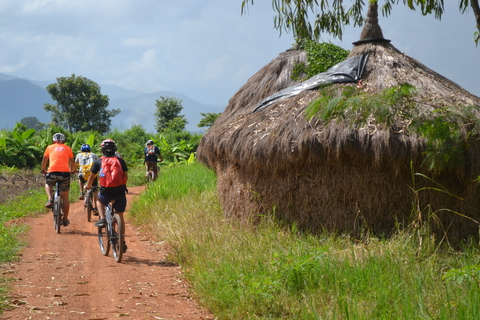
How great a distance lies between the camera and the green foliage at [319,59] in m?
10.6

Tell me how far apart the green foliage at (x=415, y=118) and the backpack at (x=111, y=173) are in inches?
112

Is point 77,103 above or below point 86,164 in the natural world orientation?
above

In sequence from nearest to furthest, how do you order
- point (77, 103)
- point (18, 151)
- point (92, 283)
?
point (92, 283) → point (18, 151) → point (77, 103)

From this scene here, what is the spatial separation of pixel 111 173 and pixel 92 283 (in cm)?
183

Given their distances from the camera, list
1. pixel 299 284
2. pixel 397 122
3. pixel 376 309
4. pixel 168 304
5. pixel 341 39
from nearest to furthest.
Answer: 1. pixel 376 309
2. pixel 299 284
3. pixel 168 304
4. pixel 397 122
5. pixel 341 39

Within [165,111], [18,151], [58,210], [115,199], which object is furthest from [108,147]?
[165,111]

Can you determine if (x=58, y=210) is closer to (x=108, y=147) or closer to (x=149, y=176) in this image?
(x=108, y=147)

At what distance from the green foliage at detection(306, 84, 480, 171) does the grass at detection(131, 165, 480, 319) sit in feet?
3.54

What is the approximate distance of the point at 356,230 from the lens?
7.04 meters

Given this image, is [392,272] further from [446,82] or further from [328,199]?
[446,82]

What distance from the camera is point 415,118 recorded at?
6.73 meters

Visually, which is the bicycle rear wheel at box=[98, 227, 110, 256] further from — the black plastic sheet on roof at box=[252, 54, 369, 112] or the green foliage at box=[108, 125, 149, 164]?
the green foliage at box=[108, 125, 149, 164]

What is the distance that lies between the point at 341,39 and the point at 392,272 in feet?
25.1

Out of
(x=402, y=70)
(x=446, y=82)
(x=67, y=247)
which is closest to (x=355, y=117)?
(x=402, y=70)
